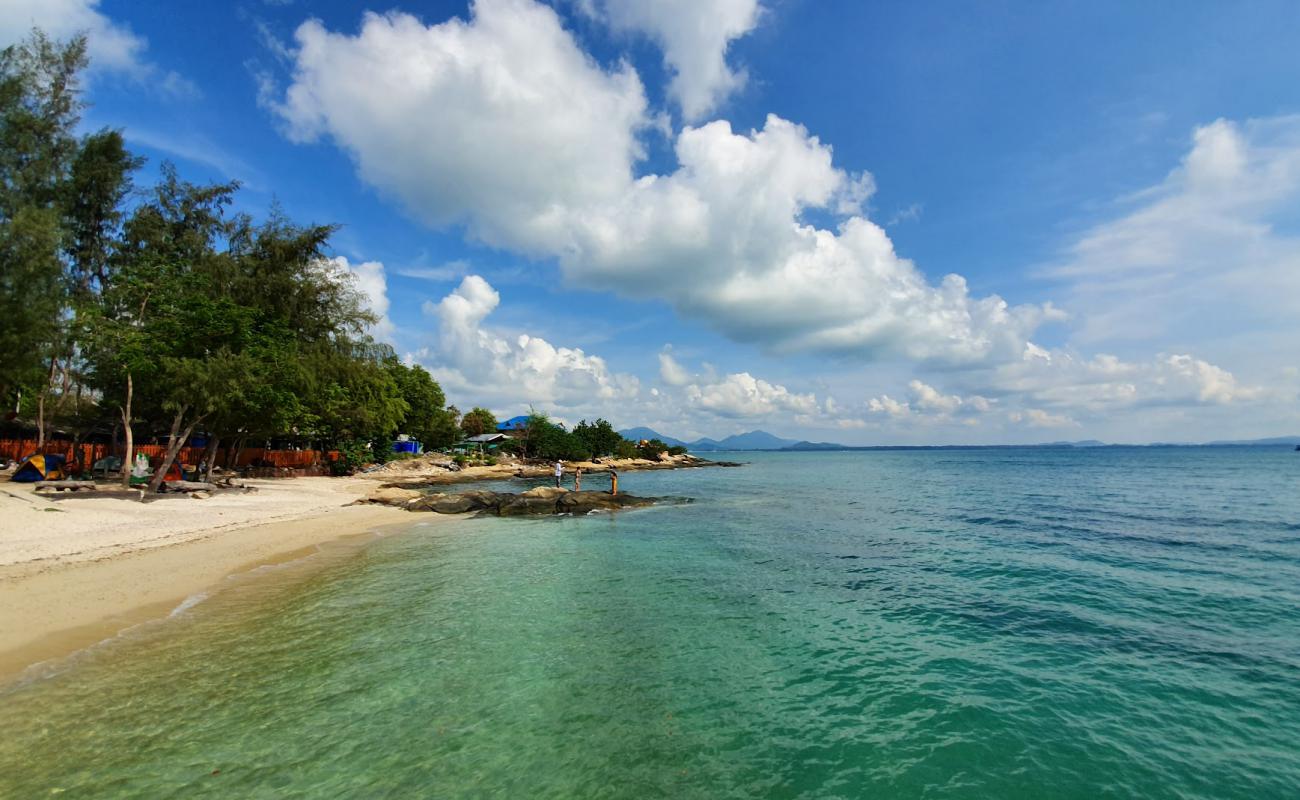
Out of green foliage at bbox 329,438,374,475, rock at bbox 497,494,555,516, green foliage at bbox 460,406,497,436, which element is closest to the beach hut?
green foliage at bbox 460,406,497,436

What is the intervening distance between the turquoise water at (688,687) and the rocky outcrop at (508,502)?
1579cm

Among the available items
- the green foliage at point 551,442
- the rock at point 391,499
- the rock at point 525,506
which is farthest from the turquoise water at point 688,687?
the green foliage at point 551,442

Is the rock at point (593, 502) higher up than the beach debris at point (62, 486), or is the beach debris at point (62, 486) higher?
the beach debris at point (62, 486)

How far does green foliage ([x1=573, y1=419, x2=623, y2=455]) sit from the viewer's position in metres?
105

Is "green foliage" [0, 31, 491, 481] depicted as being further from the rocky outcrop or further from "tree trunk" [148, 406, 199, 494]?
the rocky outcrop

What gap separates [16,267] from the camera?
74.0ft

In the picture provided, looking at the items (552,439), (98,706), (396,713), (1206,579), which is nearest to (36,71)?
(98,706)

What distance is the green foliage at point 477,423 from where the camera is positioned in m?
121

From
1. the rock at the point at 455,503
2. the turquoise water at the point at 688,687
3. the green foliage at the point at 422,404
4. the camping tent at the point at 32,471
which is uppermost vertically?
the green foliage at the point at 422,404

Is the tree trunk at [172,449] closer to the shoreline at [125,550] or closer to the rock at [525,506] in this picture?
the shoreline at [125,550]

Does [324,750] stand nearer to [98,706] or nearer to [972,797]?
[98,706]

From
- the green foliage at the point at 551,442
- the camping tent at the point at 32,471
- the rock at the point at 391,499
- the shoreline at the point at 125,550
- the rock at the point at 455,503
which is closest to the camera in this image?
the shoreline at the point at 125,550

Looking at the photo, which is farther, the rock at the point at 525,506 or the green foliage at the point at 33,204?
the rock at the point at 525,506

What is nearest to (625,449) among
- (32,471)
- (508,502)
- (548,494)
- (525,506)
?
(548,494)
